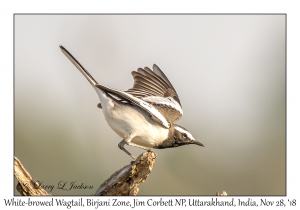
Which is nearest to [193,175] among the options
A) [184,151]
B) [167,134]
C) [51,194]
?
[184,151]

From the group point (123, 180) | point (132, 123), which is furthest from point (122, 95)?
point (123, 180)

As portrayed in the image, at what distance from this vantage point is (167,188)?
41.7 ft

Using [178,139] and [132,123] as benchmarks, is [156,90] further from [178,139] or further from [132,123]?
[132,123]

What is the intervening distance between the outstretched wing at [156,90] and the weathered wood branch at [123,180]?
73.4 inches

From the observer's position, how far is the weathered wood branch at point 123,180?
7.85 metres

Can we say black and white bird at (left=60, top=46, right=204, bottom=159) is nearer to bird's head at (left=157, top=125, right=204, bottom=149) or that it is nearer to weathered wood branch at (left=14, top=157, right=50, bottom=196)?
bird's head at (left=157, top=125, right=204, bottom=149)

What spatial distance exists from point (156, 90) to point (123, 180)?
9.40ft

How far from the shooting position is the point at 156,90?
34.5 ft

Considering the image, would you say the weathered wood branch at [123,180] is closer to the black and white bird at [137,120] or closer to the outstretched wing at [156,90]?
the black and white bird at [137,120]

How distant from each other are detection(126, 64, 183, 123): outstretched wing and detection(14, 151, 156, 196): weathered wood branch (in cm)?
187

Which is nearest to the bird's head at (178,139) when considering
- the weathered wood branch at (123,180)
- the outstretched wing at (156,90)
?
the outstretched wing at (156,90)
